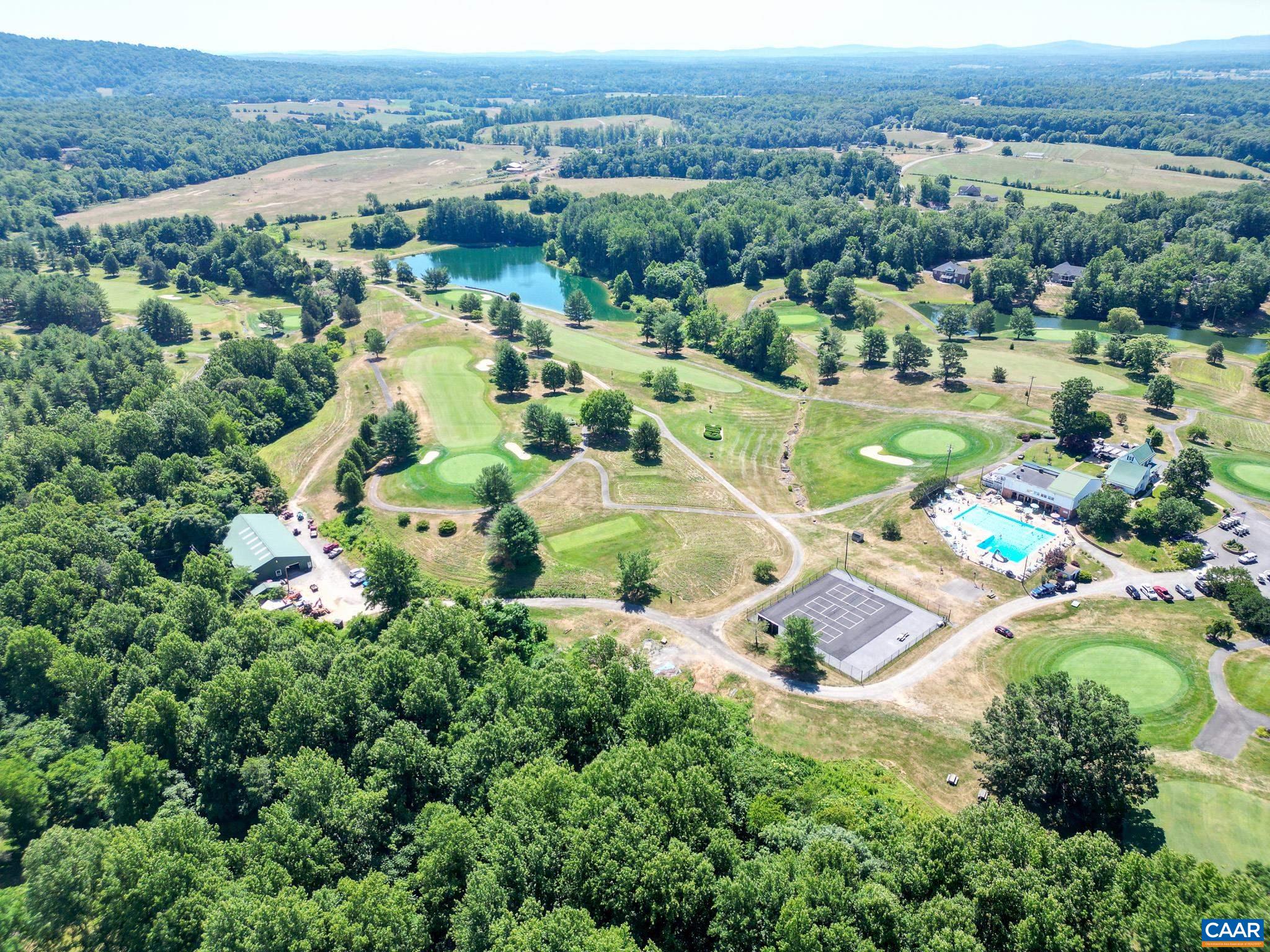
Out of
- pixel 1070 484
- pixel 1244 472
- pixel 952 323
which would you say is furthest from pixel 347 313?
pixel 1244 472

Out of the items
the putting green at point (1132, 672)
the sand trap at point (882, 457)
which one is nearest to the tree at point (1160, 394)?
the sand trap at point (882, 457)

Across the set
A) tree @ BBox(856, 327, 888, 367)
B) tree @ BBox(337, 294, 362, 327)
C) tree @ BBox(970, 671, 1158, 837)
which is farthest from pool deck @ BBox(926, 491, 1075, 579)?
tree @ BBox(337, 294, 362, 327)

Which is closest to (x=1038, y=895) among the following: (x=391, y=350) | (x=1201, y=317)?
(x=391, y=350)

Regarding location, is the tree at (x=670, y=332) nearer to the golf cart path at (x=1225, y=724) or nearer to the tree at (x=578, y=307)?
the tree at (x=578, y=307)

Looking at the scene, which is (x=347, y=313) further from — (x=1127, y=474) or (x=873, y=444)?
(x=1127, y=474)

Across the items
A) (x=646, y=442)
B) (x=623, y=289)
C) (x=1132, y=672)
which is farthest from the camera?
(x=623, y=289)

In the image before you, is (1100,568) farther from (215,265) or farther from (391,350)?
(215,265)
